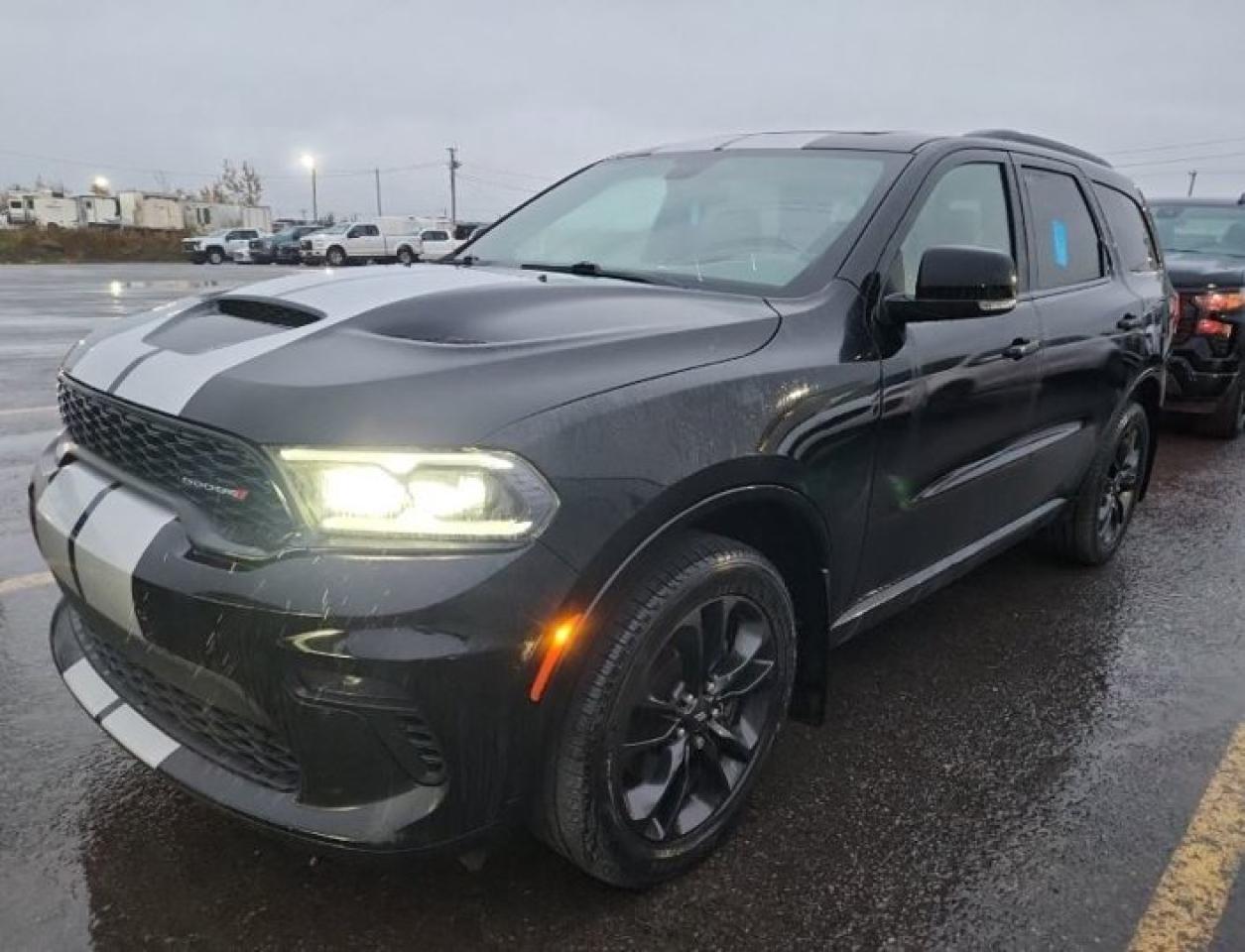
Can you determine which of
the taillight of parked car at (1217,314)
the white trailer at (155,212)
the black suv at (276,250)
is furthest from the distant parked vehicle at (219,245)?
the taillight of parked car at (1217,314)

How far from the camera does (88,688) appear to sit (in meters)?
2.30

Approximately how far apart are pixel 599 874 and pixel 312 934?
0.62 metres

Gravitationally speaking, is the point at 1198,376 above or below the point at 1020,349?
below

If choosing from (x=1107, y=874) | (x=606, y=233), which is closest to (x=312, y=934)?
(x=1107, y=874)

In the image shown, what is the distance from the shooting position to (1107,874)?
2.37m

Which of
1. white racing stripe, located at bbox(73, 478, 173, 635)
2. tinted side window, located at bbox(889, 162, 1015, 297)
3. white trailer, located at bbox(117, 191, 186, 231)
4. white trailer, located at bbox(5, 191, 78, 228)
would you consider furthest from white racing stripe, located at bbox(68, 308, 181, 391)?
white trailer, located at bbox(5, 191, 78, 228)

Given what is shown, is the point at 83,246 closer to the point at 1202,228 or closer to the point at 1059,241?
the point at 1202,228

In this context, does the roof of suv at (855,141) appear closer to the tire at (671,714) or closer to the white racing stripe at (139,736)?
the tire at (671,714)

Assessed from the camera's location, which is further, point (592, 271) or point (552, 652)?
point (592, 271)

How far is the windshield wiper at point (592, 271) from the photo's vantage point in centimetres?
282

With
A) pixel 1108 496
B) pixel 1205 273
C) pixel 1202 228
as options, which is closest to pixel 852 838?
pixel 1108 496

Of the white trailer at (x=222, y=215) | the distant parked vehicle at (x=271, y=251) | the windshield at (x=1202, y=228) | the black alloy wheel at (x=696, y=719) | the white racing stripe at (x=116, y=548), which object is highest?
the white trailer at (x=222, y=215)

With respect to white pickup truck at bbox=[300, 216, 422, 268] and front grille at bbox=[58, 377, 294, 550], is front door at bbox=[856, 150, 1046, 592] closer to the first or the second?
front grille at bbox=[58, 377, 294, 550]

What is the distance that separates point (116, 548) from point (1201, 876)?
2.58m
